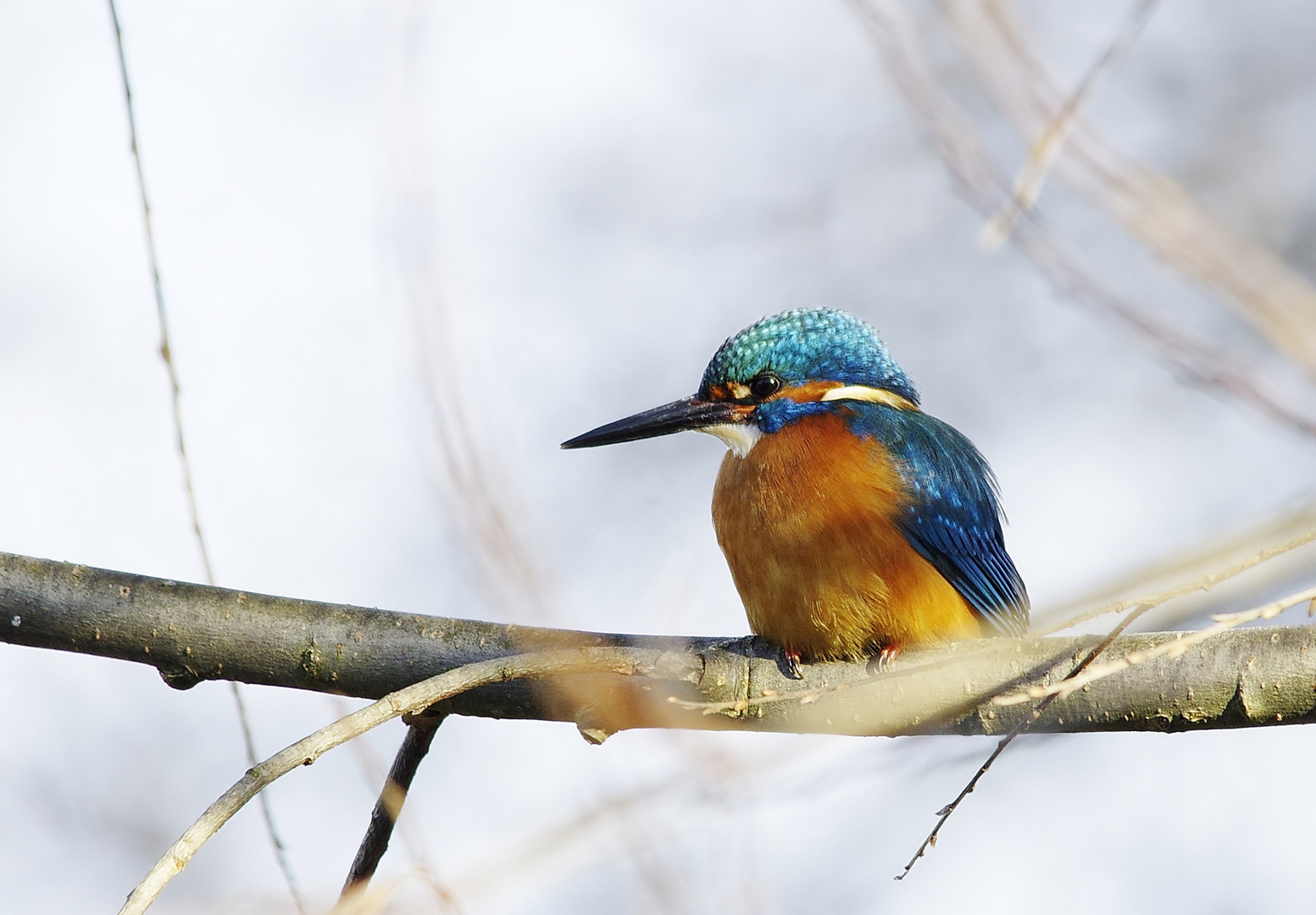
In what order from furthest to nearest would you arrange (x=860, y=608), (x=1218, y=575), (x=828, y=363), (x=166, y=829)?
(x=166, y=829), (x=828, y=363), (x=860, y=608), (x=1218, y=575)

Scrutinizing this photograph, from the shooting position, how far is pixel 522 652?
2600 mm

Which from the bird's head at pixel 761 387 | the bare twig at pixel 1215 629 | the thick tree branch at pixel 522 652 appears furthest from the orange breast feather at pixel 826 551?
the bare twig at pixel 1215 629

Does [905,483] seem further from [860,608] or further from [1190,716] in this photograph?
[1190,716]

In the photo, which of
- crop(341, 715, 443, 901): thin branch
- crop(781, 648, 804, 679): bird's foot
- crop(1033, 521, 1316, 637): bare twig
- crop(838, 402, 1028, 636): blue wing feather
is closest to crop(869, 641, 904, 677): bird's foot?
crop(781, 648, 804, 679): bird's foot

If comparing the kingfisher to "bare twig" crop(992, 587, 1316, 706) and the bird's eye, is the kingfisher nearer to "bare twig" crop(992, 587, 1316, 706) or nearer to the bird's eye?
the bird's eye

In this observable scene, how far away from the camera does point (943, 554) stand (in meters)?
3.60

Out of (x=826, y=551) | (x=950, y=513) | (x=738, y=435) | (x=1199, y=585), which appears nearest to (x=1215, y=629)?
(x=1199, y=585)

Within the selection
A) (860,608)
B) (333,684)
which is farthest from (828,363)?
(333,684)

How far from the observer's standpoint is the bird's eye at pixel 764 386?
12.8 ft

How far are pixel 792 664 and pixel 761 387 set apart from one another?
106 cm

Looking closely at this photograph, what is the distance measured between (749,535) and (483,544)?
144 cm

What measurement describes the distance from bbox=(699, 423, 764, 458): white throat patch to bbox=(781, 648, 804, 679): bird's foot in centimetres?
72

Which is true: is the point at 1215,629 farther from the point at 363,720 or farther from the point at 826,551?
the point at 826,551

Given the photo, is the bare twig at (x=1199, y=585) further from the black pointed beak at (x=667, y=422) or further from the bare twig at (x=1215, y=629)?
the black pointed beak at (x=667, y=422)
